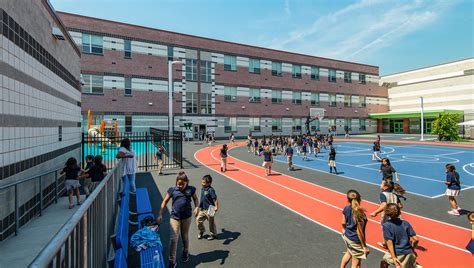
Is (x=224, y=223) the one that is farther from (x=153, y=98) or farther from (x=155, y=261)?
(x=153, y=98)

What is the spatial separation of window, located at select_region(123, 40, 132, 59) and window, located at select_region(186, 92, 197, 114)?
10.1 meters

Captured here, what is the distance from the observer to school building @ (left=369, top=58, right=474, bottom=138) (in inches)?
2083

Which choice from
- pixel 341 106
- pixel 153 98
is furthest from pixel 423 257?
pixel 341 106

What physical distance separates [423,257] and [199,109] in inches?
1498

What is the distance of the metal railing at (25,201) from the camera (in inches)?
264

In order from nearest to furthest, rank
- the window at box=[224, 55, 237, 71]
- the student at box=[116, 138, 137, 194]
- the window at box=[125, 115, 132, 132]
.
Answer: the student at box=[116, 138, 137, 194], the window at box=[125, 115, 132, 132], the window at box=[224, 55, 237, 71]

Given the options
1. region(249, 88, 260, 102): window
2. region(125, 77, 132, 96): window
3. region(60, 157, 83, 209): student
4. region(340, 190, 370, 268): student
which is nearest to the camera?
region(340, 190, 370, 268): student

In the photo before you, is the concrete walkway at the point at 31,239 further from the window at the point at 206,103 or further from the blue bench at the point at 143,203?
the window at the point at 206,103

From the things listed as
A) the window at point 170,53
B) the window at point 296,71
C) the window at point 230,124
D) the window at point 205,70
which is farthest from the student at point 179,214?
the window at point 296,71

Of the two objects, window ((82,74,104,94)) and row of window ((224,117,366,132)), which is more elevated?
window ((82,74,104,94))

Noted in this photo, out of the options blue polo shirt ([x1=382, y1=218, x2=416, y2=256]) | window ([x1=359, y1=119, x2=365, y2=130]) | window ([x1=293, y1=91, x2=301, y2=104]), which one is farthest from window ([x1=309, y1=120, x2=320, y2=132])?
blue polo shirt ([x1=382, y1=218, x2=416, y2=256])

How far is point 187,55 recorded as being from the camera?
40875 mm

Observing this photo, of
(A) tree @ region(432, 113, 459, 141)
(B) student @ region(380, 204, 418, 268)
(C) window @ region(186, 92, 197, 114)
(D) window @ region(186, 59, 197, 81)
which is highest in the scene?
(D) window @ region(186, 59, 197, 81)

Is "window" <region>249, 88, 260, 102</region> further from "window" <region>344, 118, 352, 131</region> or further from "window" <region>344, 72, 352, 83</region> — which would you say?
"window" <region>344, 118, 352, 131</region>
